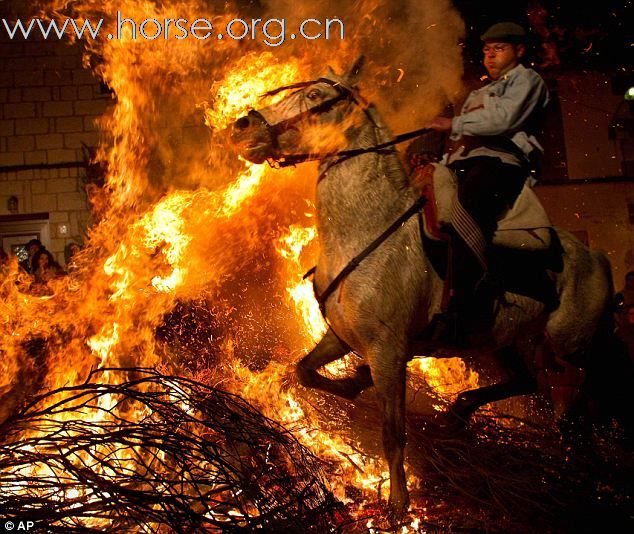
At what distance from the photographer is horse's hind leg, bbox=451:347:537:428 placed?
5133mm

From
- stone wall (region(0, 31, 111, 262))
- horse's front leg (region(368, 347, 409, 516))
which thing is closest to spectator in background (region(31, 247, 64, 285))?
stone wall (region(0, 31, 111, 262))

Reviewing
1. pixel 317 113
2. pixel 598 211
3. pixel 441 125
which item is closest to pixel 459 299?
pixel 441 125

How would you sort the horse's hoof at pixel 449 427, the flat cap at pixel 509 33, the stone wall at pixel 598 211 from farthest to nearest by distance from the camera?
1. the stone wall at pixel 598 211
2. the horse's hoof at pixel 449 427
3. the flat cap at pixel 509 33

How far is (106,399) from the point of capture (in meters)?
5.90

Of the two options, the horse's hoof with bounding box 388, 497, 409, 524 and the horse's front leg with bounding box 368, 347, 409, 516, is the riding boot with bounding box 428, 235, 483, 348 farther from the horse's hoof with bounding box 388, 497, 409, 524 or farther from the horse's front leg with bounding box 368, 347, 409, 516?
the horse's hoof with bounding box 388, 497, 409, 524

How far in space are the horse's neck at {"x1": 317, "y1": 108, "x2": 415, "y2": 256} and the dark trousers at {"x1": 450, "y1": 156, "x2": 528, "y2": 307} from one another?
483 mm

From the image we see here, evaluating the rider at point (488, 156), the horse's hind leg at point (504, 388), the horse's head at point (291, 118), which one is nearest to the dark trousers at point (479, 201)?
the rider at point (488, 156)

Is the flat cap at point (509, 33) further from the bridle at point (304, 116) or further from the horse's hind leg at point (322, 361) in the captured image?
the horse's hind leg at point (322, 361)

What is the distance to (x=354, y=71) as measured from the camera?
183 inches

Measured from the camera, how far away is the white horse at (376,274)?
410cm

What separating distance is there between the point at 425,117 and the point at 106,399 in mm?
5651

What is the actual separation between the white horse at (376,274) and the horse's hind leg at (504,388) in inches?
19.0

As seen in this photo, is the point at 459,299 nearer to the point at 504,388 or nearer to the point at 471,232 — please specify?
the point at 471,232

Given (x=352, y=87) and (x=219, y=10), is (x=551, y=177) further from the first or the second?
(x=352, y=87)
